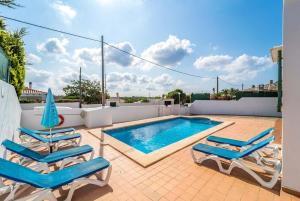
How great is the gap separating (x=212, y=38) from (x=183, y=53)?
5286 millimetres

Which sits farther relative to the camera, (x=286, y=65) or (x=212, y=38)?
(x=212, y=38)

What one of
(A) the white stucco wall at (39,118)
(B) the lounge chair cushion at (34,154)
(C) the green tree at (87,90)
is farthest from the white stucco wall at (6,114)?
(C) the green tree at (87,90)

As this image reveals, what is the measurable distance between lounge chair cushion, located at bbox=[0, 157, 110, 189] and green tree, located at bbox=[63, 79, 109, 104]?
1002 inches

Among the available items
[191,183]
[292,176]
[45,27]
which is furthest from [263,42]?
[45,27]

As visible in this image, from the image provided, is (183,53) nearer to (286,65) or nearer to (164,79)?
(164,79)

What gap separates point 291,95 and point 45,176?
14.6 ft

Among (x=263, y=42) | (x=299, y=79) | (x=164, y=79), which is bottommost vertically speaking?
(x=299, y=79)

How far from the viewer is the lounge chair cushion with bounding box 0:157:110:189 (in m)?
1.87

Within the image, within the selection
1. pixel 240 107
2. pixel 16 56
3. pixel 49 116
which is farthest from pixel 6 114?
pixel 240 107

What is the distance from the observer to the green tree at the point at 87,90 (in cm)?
2633

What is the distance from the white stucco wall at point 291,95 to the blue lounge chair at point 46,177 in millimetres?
3331

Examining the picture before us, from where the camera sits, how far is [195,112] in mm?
16312

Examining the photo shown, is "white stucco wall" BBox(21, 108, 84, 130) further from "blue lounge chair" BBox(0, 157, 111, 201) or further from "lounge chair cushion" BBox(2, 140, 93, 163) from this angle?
"blue lounge chair" BBox(0, 157, 111, 201)

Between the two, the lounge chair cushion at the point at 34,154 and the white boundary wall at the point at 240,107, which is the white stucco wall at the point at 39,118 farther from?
the white boundary wall at the point at 240,107
